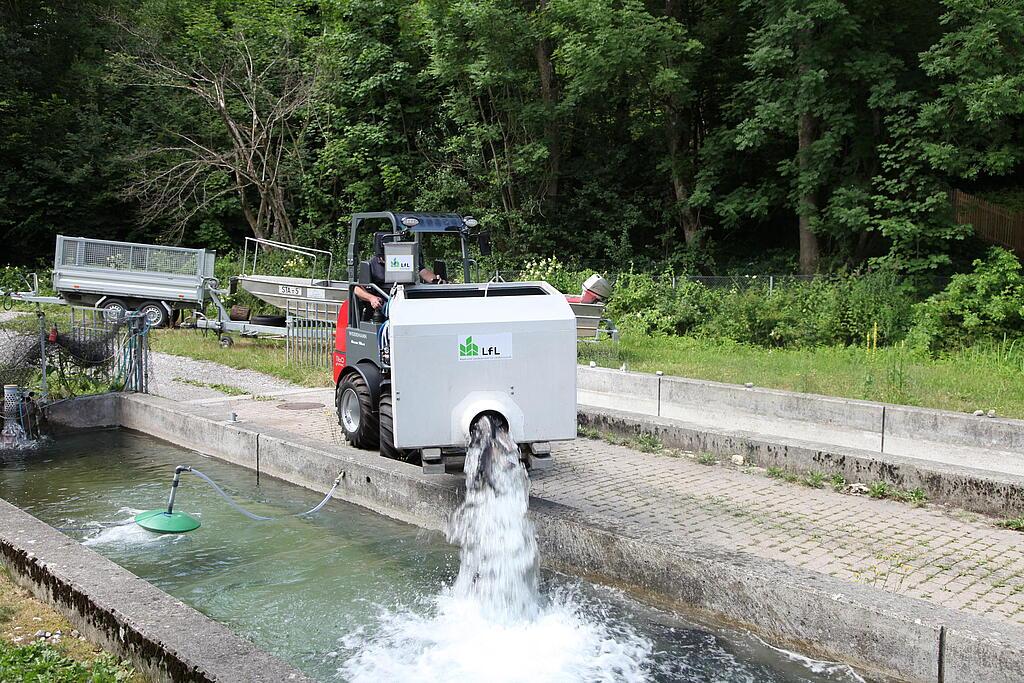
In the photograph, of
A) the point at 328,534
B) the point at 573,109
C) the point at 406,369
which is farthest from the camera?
the point at 573,109

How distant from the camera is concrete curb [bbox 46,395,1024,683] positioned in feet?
13.7

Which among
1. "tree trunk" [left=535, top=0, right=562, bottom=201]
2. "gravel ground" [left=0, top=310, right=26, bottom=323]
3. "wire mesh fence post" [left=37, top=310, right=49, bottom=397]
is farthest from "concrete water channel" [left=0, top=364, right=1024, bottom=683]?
"tree trunk" [left=535, top=0, right=562, bottom=201]

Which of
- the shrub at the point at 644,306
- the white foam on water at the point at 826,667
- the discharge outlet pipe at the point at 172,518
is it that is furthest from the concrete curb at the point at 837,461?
the shrub at the point at 644,306

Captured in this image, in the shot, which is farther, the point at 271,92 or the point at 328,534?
the point at 271,92

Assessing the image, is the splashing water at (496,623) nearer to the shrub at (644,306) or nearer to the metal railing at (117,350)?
the metal railing at (117,350)

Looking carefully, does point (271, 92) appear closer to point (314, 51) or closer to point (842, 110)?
point (314, 51)

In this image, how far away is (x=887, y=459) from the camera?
732cm

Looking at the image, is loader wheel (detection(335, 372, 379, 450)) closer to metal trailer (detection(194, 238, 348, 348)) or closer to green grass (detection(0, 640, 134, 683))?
green grass (detection(0, 640, 134, 683))

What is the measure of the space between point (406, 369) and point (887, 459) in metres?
3.95

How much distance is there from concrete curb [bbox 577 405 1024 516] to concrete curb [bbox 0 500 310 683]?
5.20 m

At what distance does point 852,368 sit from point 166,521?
966cm

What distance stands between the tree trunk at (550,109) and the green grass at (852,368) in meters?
10.9

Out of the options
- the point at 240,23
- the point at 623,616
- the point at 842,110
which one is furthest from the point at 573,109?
the point at 623,616

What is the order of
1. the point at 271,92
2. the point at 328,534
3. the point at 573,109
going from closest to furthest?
the point at 328,534
the point at 573,109
the point at 271,92
